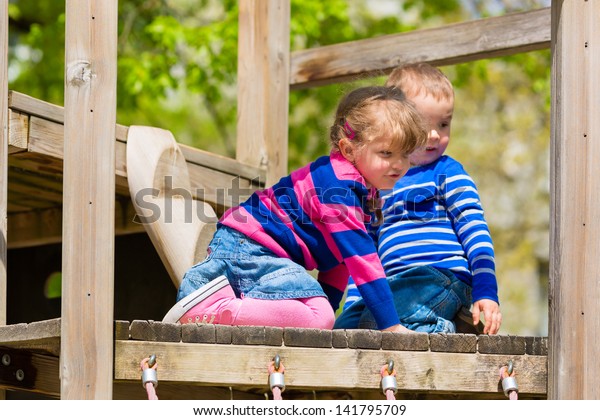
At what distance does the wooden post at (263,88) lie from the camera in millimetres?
6105

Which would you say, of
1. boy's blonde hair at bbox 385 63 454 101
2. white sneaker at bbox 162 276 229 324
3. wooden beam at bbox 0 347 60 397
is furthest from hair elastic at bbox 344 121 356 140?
wooden beam at bbox 0 347 60 397

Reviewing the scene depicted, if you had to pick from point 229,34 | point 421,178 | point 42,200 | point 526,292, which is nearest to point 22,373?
point 421,178

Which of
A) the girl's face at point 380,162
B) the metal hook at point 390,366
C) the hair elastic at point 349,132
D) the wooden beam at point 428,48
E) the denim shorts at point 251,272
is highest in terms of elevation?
the wooden beam at point 428,48

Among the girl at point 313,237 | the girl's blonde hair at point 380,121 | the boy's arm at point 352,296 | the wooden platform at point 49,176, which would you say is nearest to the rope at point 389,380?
the girl at point 313,237

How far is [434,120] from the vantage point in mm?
4723

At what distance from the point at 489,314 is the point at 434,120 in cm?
95

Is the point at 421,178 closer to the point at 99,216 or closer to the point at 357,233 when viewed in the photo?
the point at 357,233

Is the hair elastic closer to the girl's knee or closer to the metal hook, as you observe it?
the girl's knee

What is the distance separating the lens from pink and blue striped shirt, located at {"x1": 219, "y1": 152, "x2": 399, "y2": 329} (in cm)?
400

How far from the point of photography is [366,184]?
427cm

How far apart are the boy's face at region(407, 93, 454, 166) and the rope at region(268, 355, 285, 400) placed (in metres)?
1.53

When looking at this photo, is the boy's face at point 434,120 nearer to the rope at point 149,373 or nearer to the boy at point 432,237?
the boy at point 432,237

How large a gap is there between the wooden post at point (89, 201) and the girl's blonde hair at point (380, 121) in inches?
46.9

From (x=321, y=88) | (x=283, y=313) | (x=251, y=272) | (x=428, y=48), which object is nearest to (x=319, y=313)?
(x=283, y=313)
